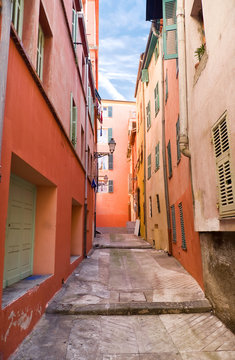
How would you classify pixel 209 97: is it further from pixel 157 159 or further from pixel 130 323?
pixel 157 159

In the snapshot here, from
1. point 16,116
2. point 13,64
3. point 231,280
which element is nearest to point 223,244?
point 231,280

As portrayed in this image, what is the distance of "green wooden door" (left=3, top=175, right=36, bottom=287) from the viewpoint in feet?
15.5

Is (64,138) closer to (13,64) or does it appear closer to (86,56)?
(13,64)

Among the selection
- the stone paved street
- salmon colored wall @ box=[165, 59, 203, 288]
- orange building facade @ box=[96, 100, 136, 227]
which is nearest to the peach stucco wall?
salmon colored wall @ box=[165, 59, 203, 288]

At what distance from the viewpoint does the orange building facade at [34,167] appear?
360 cm

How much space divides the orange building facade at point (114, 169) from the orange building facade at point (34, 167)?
66.0 ft

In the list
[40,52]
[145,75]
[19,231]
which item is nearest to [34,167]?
[19,231]

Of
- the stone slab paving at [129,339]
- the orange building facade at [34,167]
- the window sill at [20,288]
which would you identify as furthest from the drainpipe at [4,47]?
the stone slab paving at [129,339]

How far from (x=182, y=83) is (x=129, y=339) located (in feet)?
19.0

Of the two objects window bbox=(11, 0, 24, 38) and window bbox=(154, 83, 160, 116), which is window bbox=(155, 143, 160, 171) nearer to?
window bbox=(154, 83, 160, 116)

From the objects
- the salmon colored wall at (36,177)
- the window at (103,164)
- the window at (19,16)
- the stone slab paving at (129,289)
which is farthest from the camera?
the window at (103,164)

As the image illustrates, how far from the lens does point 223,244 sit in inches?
207

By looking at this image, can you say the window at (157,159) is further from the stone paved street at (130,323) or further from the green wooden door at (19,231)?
the green wooden door at (19,231)

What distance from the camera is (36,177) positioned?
5219 millimetres
